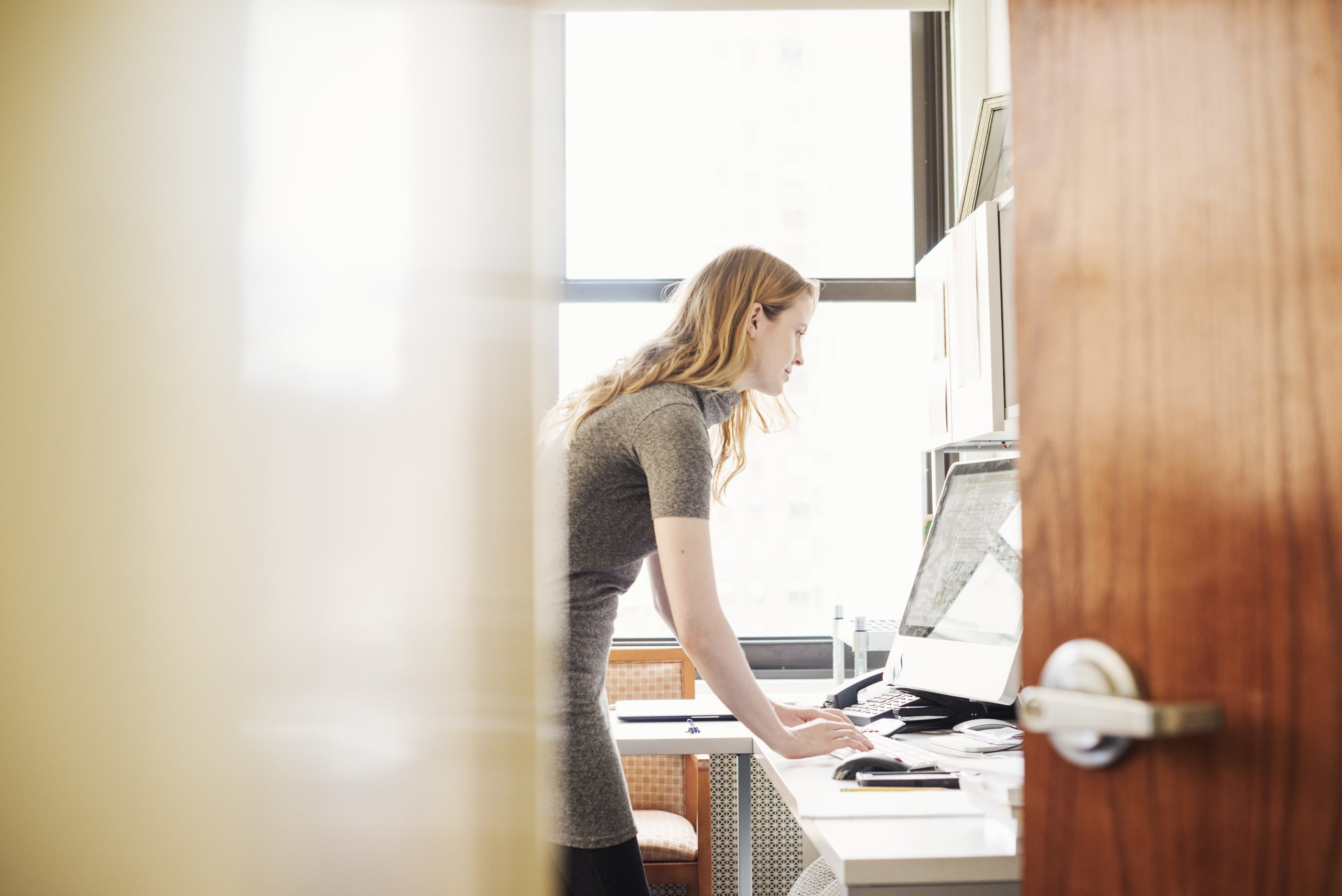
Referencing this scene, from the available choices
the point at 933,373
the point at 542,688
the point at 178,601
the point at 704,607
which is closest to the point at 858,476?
the point at 933,373

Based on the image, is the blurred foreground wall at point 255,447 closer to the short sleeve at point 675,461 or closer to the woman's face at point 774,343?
the short sleeve at point 675,461

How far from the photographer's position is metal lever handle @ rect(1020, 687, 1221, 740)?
43 centimetres

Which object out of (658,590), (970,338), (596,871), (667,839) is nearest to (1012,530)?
(970,338)

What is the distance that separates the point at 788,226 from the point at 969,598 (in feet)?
4.82

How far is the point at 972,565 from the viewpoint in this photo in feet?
5.10

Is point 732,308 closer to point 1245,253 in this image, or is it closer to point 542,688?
point 542,688

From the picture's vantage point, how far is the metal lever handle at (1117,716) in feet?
1.40

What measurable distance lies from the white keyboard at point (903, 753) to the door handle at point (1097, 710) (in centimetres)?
77

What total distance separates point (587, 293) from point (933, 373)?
113 centimetres

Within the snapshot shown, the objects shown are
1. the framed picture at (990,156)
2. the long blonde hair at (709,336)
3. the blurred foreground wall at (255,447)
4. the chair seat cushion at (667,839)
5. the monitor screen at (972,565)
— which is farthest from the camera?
the chair seat cushion at (667,839)

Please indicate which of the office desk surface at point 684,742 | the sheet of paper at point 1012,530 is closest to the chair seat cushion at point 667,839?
the office desk surface at point 684,742

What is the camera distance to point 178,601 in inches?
33.9

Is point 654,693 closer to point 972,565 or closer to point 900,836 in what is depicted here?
point 972,565

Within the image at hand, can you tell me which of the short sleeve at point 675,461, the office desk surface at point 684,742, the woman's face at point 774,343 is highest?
the woman's face at point 774,343
